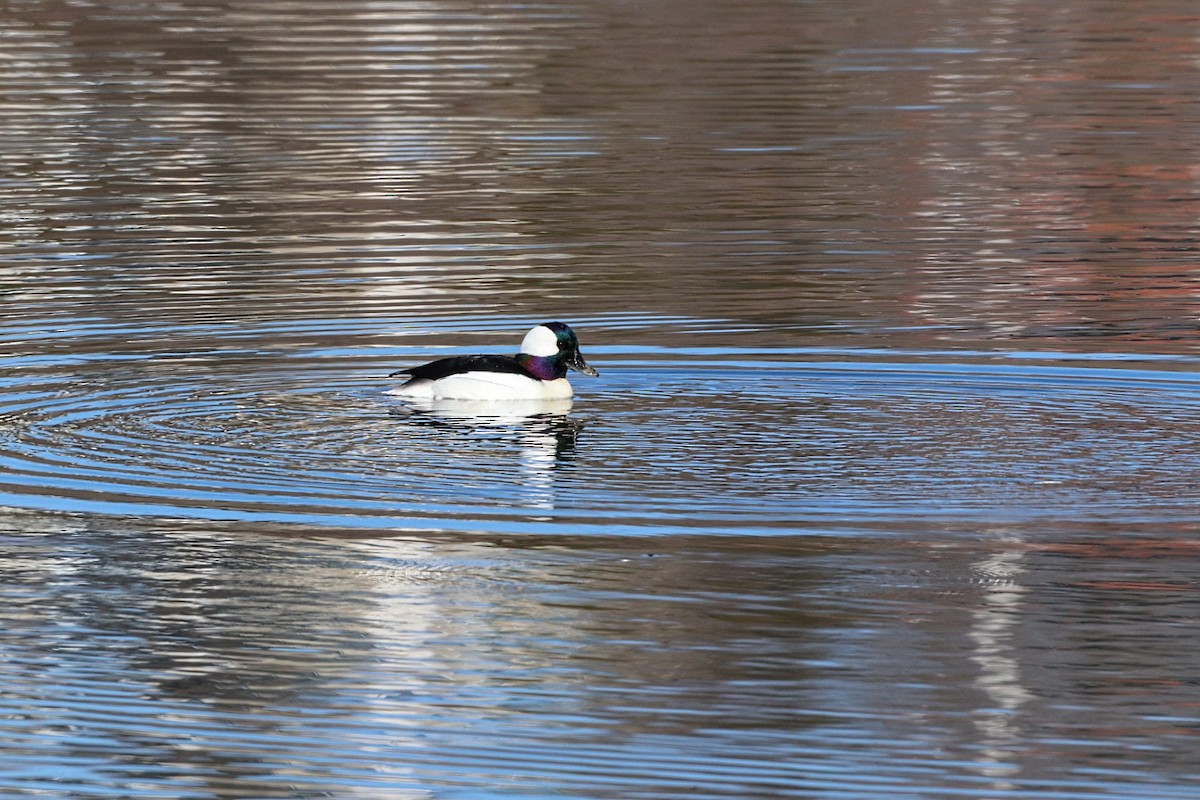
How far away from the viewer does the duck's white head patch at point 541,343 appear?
14422 mm

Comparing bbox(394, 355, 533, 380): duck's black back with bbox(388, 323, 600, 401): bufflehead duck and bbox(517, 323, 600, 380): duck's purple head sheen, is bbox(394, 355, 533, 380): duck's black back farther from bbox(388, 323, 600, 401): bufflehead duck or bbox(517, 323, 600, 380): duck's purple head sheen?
bbox(517, 323, 600, 380): duck's purple head sheen

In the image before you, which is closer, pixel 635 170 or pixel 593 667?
pixel 593 667

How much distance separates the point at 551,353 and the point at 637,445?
1.74 m

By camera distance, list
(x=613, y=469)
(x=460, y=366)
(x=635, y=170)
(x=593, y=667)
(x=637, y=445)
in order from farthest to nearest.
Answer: (x=635, y=170) < (x=460, y=366) < (x=637, y=445) < (x=613, y=469) < (x=593, y=667)

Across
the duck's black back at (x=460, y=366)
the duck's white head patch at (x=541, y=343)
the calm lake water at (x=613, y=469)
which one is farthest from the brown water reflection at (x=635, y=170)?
the duck's black back at (x=460, y=366)

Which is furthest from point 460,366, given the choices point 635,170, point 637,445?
point 635,170

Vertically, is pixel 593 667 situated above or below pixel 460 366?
below

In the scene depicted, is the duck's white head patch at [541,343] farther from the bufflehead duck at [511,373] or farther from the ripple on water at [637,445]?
the ripple on water at [637,445]

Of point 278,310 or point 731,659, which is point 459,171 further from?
point 731,659

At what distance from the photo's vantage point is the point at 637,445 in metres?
12.8

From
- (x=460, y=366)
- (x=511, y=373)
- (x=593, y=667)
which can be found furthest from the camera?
(x=511, y=373)

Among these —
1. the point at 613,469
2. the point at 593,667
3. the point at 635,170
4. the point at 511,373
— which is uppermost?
the point at 635,170

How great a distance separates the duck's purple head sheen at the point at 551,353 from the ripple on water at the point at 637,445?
21 cm

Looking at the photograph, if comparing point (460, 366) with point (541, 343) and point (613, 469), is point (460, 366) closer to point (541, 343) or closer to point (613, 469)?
point (541, 343)
